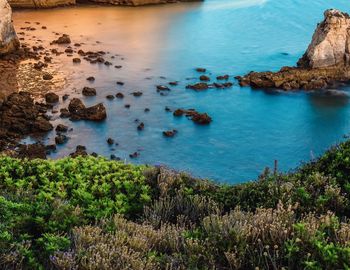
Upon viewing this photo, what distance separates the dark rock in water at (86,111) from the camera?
90.7 ft

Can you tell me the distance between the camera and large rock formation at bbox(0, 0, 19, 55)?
1443 inches

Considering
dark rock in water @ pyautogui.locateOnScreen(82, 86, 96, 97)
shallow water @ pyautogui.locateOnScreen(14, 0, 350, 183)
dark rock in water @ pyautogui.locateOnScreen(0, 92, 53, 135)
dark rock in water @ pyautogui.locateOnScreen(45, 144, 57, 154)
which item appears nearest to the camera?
dark rock in water @ pyautogui.locateOnScreen(45, 144, 57, 154)

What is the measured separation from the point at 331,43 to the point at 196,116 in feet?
43.0

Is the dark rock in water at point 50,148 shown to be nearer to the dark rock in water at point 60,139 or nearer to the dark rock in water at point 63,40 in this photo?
the dark rock in water at point 60,139

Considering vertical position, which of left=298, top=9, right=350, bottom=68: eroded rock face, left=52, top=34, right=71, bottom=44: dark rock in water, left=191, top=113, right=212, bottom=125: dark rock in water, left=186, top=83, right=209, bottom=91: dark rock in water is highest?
left=298, top=9, right=350, bottom=68: eroded rock face

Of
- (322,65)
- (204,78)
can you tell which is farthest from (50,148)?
(322,65)

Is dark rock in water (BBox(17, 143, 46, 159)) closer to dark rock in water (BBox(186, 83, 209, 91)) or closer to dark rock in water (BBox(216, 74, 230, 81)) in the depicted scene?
dark rock in water (BBox(186, 83, 209, 91))

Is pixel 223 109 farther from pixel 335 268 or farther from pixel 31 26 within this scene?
pixel 335 268

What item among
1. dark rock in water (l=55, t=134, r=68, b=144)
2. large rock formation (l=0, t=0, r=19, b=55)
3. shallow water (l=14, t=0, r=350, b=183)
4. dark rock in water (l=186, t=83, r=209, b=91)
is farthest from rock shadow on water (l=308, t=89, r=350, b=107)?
large rock formation (l=0, t=0, r=19, b=55)

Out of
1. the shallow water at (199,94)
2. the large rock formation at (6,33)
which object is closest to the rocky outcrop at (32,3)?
the shallow water at (199,94)

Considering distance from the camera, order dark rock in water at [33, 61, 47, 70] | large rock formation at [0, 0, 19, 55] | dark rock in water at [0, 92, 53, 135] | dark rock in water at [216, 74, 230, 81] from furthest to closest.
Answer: large rock formation at [0, 0, 19, 55], dark rock in water at [216, 74, 230, 81], dark rock in water at [33, 61, 47, 70], dark rock in water at [0, 92, 53, 135]

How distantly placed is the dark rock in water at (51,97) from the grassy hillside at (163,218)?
19053 mm

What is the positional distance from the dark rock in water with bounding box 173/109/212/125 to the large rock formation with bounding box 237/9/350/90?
6.85m

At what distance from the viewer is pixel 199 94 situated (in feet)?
109
